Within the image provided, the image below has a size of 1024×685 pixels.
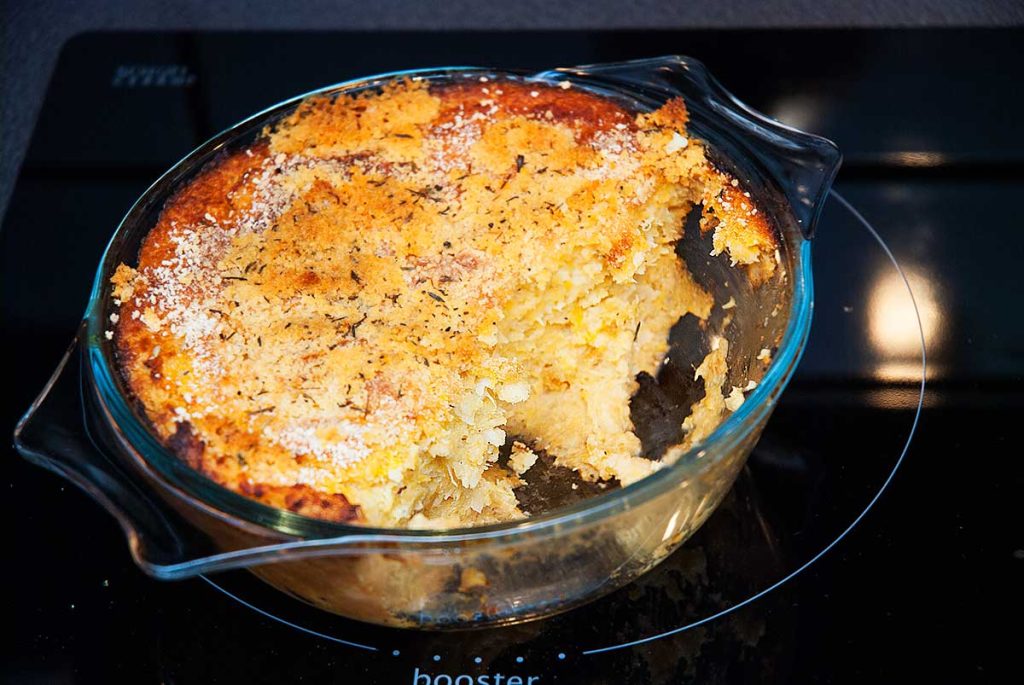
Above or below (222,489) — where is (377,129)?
above

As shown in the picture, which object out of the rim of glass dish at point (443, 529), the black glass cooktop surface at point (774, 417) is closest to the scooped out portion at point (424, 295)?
the rim of glass dish at point (443, 529)

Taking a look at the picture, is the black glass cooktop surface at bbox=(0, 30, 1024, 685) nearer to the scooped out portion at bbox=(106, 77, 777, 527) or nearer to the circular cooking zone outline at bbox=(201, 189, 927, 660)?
the circular cooking zone outline at bbox=(201, 189, 927, 660)

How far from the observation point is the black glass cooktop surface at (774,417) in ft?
4.23

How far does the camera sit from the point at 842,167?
5.85 feet

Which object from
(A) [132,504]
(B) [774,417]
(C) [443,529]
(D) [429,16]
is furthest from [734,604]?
(D) [429,16]

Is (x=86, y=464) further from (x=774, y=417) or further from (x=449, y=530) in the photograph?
(x=774, y=417)

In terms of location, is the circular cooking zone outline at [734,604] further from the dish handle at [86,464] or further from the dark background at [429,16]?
the dark background at [429,16]

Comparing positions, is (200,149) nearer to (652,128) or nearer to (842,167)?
(652,128)

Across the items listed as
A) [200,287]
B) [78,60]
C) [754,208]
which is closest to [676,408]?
[754,208]

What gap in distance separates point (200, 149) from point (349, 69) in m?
0.52

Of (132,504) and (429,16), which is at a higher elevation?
(429,16)

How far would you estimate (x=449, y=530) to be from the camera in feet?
3.52

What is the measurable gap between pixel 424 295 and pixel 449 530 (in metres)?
0.38

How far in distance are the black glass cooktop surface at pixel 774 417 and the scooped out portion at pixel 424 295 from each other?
174 mm
